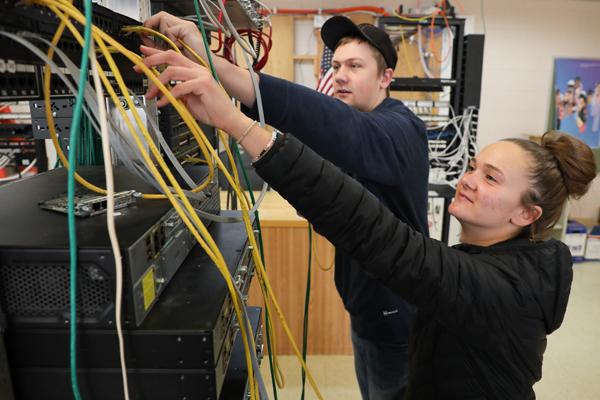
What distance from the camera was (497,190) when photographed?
87cm

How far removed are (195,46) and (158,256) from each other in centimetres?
39

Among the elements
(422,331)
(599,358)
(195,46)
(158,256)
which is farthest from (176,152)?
(599,358)

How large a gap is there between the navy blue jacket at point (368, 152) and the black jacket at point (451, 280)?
18 centimetres

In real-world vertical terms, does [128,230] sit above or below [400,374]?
above

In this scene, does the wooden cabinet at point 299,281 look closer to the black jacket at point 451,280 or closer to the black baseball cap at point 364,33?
the black baseball cap at point 364,33

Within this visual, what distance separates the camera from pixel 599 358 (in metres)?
2.43

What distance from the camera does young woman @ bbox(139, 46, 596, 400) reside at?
0.63 m

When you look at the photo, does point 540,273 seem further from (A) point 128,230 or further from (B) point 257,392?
(A) point 128,230

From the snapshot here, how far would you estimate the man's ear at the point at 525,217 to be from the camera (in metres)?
0.87

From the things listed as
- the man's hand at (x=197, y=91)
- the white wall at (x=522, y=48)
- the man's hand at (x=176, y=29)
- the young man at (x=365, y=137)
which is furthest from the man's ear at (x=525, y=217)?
the white wall at (x=522, y=48)

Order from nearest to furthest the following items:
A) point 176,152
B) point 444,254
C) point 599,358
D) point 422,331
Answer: point 444,254 → point 422,331 → point 176,152 → point 599,358

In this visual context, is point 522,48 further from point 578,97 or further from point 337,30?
point 337,30

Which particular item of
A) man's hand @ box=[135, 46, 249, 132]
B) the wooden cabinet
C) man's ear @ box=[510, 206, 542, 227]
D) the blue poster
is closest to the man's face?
man's ear @ box=[510, 206, 542, 227]

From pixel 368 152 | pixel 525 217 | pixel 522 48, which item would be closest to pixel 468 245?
pixel 525 217
